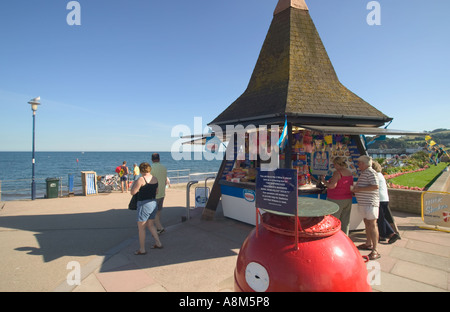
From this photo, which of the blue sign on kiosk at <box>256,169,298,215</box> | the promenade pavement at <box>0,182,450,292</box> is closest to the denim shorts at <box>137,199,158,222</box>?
the promenade pavement at <box>0,182,450,292</box>

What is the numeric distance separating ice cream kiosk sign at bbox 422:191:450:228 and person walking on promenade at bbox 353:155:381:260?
328cm

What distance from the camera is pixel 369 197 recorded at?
4891mm

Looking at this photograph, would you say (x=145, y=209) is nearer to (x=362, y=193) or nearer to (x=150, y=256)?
(x=150, y=256)

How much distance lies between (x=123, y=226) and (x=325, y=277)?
6.94m

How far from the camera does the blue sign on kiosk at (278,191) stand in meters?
2.53

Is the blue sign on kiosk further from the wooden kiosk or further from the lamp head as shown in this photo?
the lamp head

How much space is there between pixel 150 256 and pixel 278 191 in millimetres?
3724

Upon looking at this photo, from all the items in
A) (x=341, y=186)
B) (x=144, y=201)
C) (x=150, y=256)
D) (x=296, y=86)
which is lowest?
(x=150, y=256)

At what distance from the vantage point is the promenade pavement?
13.2ft

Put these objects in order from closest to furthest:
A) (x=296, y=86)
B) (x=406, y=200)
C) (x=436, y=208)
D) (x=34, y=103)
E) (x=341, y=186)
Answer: (x=341, y=186)
(x=436, y=208)
(x=296, y=86)
(x=406, y=200)
(x=34, y=103)

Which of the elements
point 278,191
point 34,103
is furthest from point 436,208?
point 34,103
